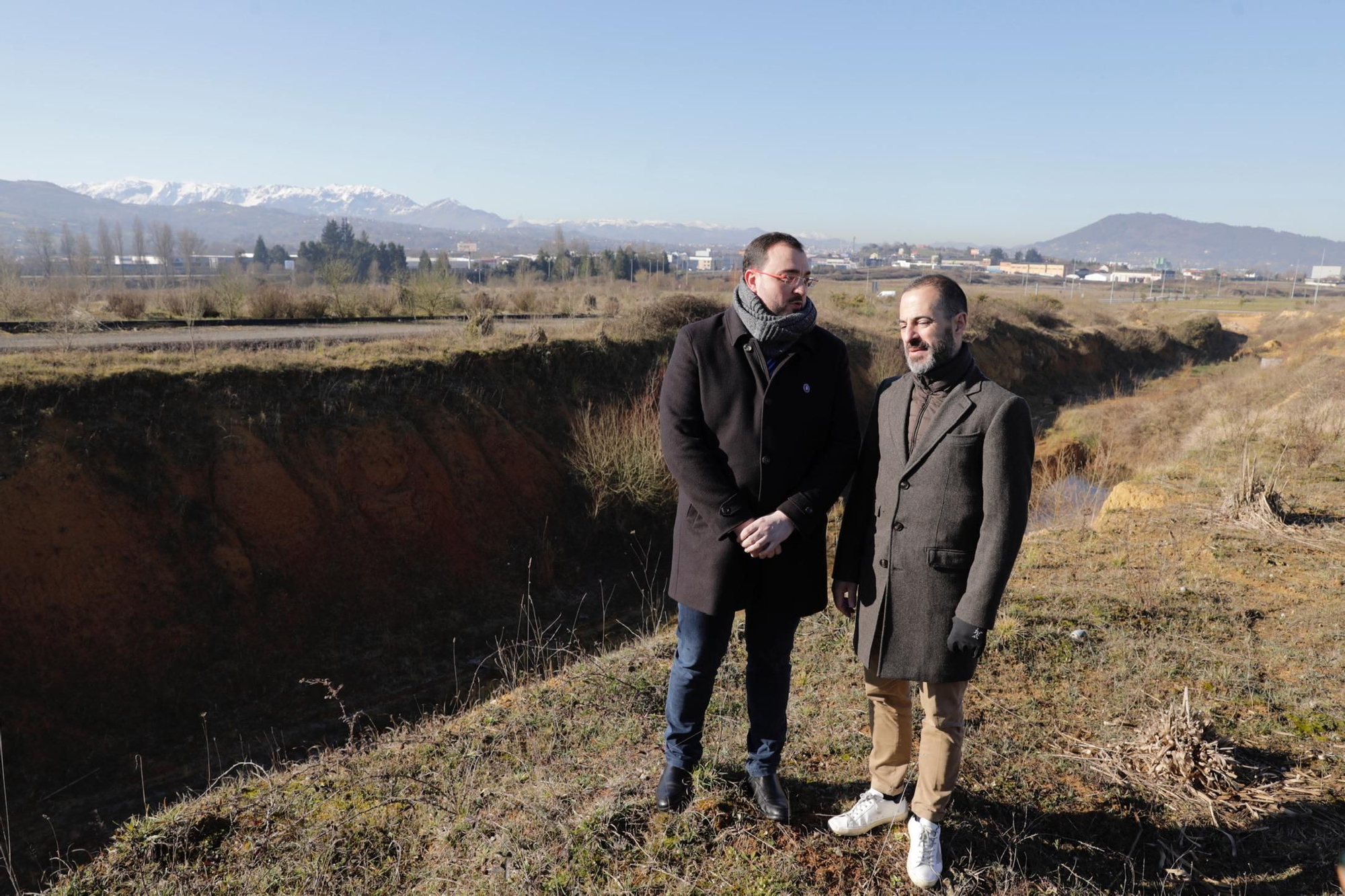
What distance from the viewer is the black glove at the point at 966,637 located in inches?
105

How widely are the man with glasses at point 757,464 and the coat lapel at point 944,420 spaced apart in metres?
0.33

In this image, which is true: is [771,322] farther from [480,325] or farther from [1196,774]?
[480,325]

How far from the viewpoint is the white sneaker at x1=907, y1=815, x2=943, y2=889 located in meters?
2.92

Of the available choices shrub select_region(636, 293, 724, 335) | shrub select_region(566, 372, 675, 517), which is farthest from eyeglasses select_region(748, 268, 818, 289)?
shrub select_region(636, 293, 724, 335)

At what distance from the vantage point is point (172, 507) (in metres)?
10.0

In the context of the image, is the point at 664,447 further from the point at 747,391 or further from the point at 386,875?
the point at 386,875

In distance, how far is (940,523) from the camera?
2.79m

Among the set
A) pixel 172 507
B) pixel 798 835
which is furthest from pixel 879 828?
pixel 172 507

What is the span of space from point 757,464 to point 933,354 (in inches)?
29.8

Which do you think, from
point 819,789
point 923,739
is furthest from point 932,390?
point 819,789

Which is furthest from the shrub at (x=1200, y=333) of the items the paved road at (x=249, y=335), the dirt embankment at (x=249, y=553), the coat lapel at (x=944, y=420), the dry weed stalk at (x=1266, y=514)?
the coat lapel at (x=944, y=420)

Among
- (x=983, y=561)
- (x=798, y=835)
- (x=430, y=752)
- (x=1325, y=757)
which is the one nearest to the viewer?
(x=983, y=561)

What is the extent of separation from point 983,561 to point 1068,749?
200cm

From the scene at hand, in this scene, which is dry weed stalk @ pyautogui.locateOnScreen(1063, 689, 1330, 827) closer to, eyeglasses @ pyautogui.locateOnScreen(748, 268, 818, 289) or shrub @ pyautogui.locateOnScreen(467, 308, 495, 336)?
eyeglasses @ pyautogui.locateOnScreen(748, 268, 818, 289)
